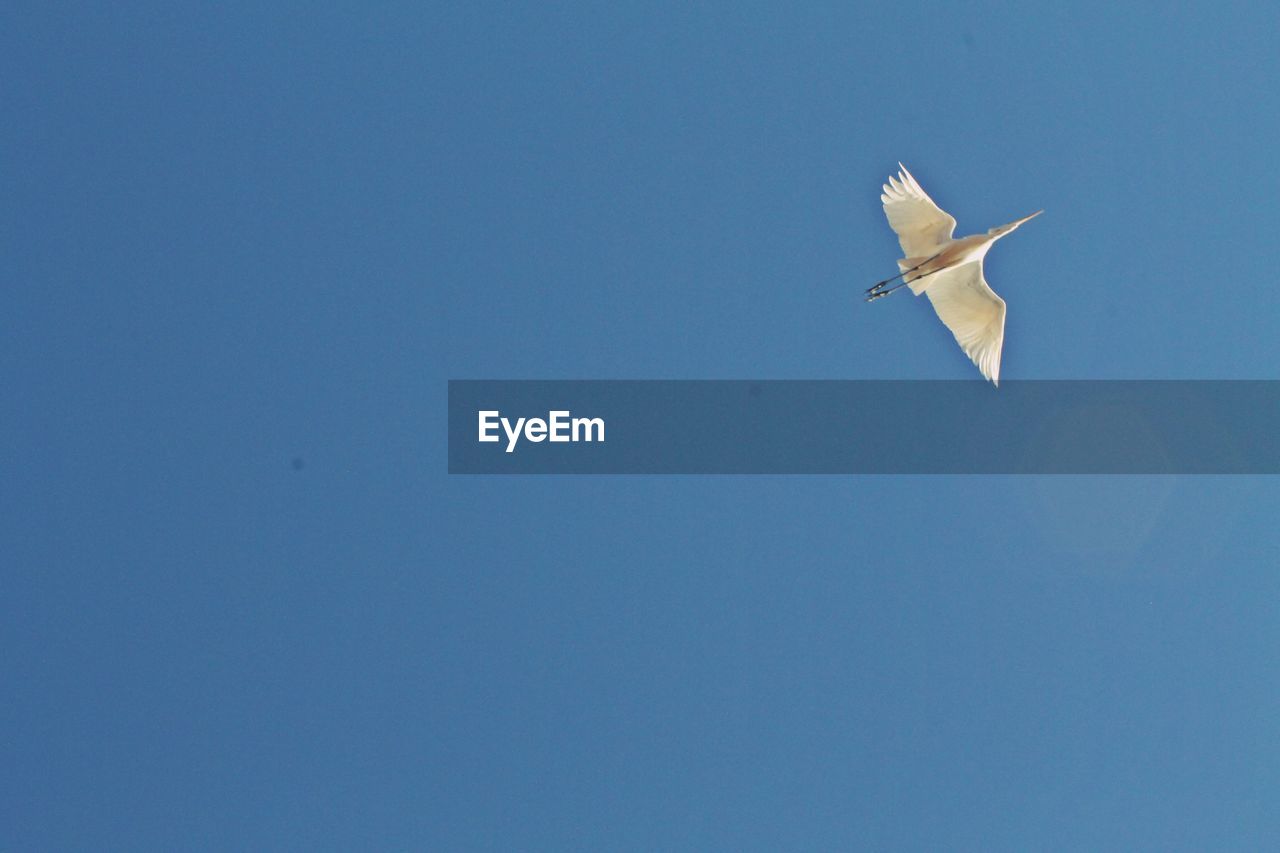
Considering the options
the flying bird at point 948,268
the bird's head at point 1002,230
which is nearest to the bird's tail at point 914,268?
the flying bird at point 948,268

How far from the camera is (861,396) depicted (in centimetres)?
507

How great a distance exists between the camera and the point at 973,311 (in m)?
4.67

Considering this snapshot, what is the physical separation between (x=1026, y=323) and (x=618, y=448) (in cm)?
221

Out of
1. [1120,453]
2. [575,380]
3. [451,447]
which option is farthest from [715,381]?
[1120,453]

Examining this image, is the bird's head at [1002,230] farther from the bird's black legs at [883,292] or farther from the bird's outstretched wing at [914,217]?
the bird's black legs at [883,292]

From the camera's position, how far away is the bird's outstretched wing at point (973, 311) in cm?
456

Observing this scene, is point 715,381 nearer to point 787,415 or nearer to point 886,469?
point 787,415

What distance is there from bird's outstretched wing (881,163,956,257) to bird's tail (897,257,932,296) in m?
0.04

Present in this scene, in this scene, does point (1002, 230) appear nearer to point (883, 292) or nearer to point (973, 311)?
point (973, 311)

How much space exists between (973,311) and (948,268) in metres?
0.31

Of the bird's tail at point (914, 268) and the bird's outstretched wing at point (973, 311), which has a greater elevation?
the bird's tail at point (914, 268)
